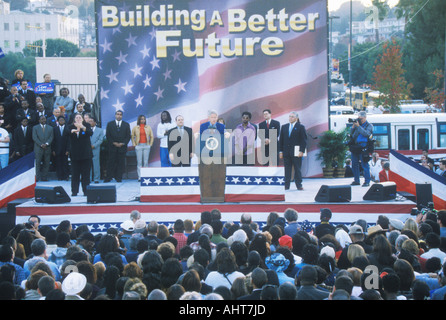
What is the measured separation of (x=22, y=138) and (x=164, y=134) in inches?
150

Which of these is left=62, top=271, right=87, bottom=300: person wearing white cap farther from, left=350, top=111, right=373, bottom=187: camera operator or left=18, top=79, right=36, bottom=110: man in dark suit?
left=18, top=79, right=36, bottom=110: man in dark suit

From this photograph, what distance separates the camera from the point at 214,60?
1716 centimetres

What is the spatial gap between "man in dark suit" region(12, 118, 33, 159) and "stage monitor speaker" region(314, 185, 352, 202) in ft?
25.7

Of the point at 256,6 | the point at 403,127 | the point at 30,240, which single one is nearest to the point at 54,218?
the point at 30,240

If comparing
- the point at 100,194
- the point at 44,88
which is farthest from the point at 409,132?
the point at 100,194

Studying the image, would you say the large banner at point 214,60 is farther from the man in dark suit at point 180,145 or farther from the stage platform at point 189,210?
the stage platform at point 189,210

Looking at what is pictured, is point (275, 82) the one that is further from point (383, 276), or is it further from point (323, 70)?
point (383, 276)

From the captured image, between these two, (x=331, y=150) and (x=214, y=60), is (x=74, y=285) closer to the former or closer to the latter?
(x=331, y=150)

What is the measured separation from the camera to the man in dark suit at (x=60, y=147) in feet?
52.4

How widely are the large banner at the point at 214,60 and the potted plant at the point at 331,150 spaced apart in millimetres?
262

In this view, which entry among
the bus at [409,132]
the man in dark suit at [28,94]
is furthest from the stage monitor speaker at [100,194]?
the bus at [409,132]

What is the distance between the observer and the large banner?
1700 cm

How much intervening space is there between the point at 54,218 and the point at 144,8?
6756 millimetres

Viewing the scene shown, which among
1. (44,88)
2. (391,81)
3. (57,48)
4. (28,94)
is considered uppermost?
(57,48)
